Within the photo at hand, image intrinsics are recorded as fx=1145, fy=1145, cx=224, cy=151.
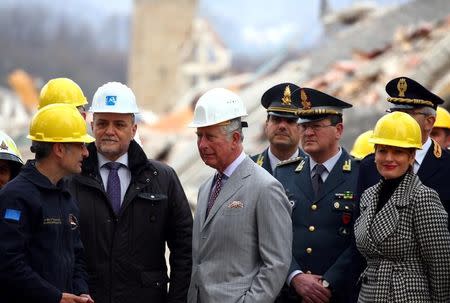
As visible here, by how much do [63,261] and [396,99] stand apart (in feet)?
6.24

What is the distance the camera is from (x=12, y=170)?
586cm

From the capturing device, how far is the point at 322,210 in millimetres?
5723

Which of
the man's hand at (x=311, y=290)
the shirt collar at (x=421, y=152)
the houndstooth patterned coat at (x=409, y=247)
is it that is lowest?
the man's hand at (x=311, y=290)

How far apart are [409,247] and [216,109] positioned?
109 cm

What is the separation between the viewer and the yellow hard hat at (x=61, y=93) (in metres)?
6.58

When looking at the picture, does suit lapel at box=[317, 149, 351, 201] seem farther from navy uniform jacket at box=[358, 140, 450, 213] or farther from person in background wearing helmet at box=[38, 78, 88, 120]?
person in background wearing helmet at box=[38, 78, 88, 120]

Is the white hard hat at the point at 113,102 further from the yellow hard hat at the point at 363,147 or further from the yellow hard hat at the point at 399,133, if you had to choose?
the yellow hard hat at the point at 363,147

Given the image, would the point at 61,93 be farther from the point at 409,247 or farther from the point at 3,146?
the point at 409,247

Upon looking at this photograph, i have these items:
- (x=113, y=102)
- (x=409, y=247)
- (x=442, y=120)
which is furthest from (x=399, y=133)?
(x=442, y=120)

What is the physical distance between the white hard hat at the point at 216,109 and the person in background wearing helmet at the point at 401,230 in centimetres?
67

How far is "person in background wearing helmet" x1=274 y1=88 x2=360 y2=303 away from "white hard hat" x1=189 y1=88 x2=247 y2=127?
0.58 m

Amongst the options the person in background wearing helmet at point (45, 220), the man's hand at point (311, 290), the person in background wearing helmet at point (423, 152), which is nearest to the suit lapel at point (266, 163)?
the person in background wearing helmet at point (423, 152)

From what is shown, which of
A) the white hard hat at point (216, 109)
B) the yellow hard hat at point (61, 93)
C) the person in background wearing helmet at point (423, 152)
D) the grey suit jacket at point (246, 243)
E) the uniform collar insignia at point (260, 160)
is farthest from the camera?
the yellow hard hat at point (61, 93)

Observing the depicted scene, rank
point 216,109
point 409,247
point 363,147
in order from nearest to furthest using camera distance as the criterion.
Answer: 1. point 409,247
2. point 216,109
3. point 363,147
